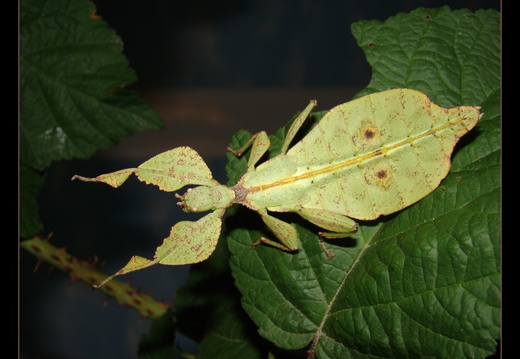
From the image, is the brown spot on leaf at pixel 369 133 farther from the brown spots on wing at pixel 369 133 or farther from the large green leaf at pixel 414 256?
the large green leaf at pixel 414 256

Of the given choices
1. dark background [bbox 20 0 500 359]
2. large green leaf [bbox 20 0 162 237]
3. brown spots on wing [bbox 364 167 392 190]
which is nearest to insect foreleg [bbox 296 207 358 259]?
brown spots on wing [bbox 364 167 392 190]

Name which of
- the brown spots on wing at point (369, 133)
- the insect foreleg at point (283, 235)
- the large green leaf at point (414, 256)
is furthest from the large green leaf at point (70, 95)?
→ the brown spots on wing at point (369, 133)

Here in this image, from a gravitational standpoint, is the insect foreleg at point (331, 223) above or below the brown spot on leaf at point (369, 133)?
below

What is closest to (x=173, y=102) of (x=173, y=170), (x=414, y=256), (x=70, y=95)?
(x=70, y=95)

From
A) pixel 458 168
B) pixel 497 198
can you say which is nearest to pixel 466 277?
pixel 497 198

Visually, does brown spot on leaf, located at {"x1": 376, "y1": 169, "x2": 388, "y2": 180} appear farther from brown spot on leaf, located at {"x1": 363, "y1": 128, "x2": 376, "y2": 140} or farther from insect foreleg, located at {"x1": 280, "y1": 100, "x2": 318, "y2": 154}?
insect foreleg, located at {"x1": 280, "y1": 100, "x2": 318, "y2": 154}

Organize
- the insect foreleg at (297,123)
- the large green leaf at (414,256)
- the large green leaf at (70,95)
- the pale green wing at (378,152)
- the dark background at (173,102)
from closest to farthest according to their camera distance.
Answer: the large green leaf at (414,256), the pale green wing at (378,152), the insect foreleg at (297,123), the large green leaf at (70,95), the dark background at (173,102)
